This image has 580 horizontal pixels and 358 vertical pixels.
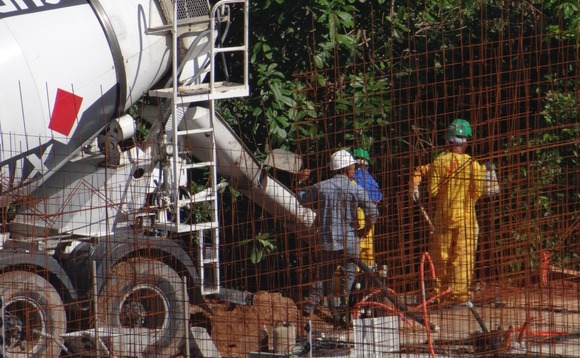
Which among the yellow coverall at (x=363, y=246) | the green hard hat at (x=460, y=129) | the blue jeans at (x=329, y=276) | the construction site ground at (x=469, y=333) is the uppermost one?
the green hard hat at (x=460, y=129)

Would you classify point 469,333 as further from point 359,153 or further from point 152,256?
point 152,256

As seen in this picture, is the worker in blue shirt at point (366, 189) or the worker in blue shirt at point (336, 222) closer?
the worker in blue shirt at point (336, 222)

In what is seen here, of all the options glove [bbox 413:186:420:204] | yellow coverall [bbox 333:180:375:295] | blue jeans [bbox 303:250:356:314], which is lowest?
blue jeans [bbox 303:250:356:314]

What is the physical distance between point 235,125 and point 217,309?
1989mm

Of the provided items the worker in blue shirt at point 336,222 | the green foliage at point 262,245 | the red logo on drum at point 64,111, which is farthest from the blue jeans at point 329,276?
the red logo on drum at point 64,111

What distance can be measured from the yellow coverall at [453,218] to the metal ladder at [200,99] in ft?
5.40

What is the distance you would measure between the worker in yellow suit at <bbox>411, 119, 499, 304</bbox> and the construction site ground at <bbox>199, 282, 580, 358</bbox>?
0.28 m

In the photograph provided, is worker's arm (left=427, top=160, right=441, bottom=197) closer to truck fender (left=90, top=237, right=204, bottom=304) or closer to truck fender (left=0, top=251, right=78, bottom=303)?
truck fender (left=90, top=237, right=204, bottom=304)

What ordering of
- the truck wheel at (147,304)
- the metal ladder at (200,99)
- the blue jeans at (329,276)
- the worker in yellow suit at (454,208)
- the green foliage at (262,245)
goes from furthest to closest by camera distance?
1. the green foliage at (262,245)
2. the metal ladder at (200,99)
3. the worker in yellow suit at (454,208)
4. the truck wheel at (147,304)
5. the blue jeans at (329,276)

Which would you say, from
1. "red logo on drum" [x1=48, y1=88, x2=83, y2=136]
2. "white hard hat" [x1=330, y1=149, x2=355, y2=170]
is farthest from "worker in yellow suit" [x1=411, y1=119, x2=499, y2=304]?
"red logo on drum" [x1=48, y1=88, x2=83, y2=136]

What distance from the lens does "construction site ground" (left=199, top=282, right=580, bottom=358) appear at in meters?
7.56

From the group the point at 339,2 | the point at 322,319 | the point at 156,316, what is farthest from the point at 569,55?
the point at 156,316

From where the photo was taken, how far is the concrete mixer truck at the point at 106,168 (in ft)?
26.5

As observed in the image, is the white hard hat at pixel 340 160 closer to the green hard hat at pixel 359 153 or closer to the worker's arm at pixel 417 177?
the green hard hat at pixel 359 153
